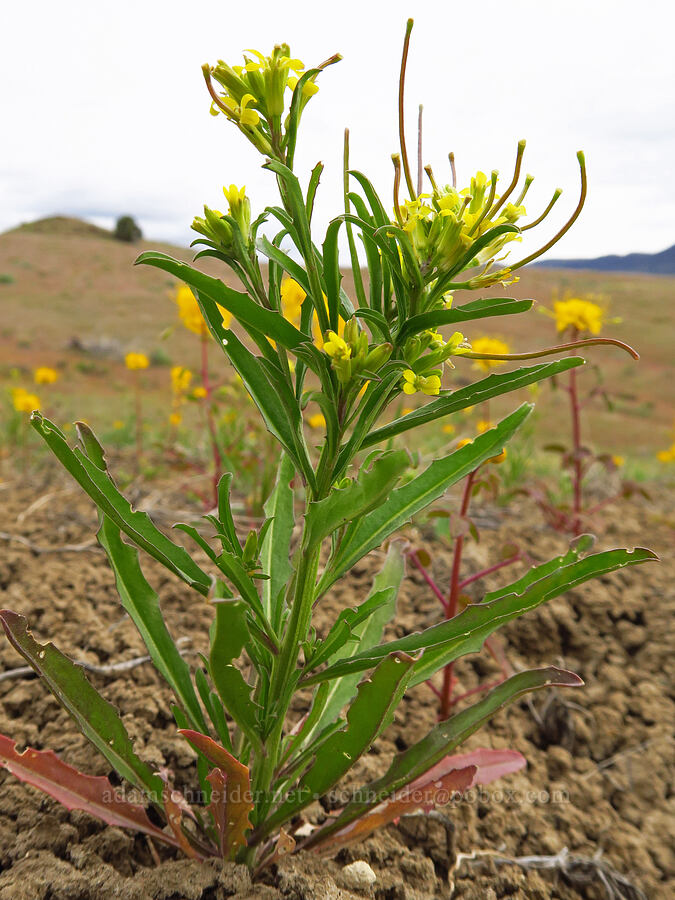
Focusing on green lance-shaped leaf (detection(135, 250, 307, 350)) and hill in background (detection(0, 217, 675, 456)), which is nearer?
green lance-shaped leaf (detection(135, 250, 307, 350))

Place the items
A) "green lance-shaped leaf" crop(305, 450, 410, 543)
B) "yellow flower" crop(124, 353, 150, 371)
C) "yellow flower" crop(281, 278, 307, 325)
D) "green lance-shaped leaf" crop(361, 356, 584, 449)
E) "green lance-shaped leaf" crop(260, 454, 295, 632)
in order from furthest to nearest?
"yellow flower" crop(124, 353, 150, 371), "yellow flower" crop(281, 278, 307, 325), "green lance-shaped leaf" crop(260, 454, 295, 632), "green lance-shaped leaf" crop(361, 356, 584, 449), "green lance-shaped leaf" crop(305, 450, 410, 543)

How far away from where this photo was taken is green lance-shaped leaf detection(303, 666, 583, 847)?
1137 millimetres

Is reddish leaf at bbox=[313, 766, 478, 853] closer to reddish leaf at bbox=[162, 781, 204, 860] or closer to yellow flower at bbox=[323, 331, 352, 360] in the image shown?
reddish leaf at bbox=[162, 781, 204, 860]

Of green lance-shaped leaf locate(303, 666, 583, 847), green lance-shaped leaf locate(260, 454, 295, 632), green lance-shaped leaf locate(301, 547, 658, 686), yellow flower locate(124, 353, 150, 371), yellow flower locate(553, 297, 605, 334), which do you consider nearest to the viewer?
green lance-shaped leaf locate(301, 547, 658, 686)

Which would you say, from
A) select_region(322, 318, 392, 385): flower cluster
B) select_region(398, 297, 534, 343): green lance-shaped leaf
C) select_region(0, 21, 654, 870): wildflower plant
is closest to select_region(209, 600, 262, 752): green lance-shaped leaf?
select_region(0, 21, 654, 870): wildflower plant

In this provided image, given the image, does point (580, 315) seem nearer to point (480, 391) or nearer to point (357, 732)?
point (480, 391)

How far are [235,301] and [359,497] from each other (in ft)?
1.00

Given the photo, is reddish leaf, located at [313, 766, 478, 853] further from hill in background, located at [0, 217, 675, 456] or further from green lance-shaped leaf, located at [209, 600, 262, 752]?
hill in background, located at [0, 217, 675, 456]

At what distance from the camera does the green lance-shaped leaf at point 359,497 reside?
82 centimetres

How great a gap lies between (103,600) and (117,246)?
40.1 m

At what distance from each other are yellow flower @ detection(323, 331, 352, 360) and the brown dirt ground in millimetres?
808

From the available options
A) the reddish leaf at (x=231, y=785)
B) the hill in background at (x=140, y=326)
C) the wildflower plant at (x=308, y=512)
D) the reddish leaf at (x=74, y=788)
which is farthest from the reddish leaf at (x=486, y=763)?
the hill in background at (x=140, y=326)

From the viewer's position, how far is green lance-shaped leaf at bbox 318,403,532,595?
1063 millimetres

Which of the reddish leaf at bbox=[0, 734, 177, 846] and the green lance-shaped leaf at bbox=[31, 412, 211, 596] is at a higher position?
the green lance-shaped leaf at bbox=[31, 412, 211, 596]
